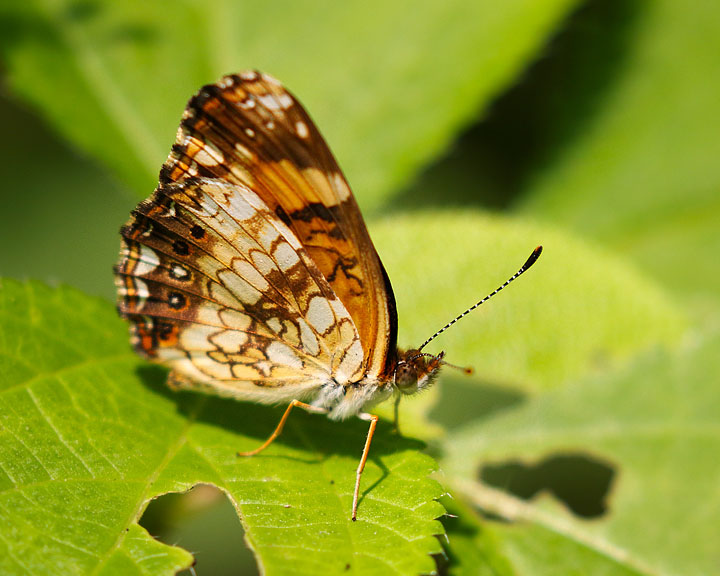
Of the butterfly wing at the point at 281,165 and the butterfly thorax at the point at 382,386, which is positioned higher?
the butterfly wing at the point at 281,165

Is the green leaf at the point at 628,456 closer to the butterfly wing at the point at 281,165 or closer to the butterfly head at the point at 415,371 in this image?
the butterfly head at the point at 415,371

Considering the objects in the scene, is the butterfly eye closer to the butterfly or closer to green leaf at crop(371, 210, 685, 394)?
the butterfly

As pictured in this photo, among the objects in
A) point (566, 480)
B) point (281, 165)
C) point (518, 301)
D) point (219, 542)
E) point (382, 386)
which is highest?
point (518, 301)

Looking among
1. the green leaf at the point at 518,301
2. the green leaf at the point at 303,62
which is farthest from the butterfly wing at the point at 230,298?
the green leaf at the point at 303,62

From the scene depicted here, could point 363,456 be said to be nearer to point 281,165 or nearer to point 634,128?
point 281,165

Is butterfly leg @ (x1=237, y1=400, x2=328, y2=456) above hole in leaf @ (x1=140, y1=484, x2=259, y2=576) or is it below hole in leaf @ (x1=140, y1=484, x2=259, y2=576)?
above

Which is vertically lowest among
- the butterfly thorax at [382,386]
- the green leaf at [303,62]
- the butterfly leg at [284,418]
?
the butterfly leg at [284,418]

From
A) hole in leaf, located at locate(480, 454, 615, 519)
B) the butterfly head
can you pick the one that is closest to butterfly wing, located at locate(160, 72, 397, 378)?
the butterfly head

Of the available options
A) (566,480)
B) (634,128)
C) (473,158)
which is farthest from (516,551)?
(634,128)
